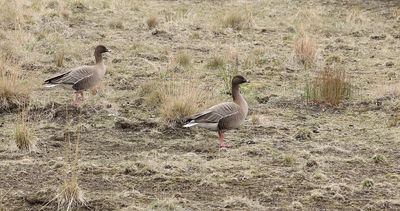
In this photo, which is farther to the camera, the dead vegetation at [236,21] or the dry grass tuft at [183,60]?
the dead vegetation at [236,21]

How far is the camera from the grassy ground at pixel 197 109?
783 centimetres

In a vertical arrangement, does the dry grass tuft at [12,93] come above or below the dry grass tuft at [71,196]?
above

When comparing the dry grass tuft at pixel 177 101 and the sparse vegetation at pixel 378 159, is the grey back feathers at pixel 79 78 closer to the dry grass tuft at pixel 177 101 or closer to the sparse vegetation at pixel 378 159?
the dry grass tuft at pixel 177 101

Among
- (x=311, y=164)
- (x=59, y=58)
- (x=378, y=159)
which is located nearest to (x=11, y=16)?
(x=59, y=58)

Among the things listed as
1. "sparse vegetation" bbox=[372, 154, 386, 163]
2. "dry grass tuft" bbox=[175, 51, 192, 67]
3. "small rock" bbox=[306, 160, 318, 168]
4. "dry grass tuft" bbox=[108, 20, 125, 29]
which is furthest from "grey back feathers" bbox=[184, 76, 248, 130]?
"dry grass tuft" bbox=[108, 20, 125, 29]

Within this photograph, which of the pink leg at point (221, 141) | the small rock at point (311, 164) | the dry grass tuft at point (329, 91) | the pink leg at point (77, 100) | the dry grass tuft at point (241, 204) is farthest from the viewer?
the dry grass tuft at point (329, 91)

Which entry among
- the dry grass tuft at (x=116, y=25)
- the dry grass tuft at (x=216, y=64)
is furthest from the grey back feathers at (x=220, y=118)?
the dry grass tuft at (x=116, y=25)

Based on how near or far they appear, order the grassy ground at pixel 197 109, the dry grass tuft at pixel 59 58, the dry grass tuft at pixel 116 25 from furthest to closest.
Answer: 1. the dry grass tuft at pixel 116 25
2. the dry grass tuft at pixel 59 58
3. the grassy ground at pixel 197 109

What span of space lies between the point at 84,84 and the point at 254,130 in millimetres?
2564

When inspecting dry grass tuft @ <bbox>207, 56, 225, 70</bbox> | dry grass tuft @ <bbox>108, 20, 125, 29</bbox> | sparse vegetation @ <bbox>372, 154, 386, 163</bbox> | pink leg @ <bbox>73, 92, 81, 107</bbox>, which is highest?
dry grass tuft @ <bbox>108, 20, 125, 29</bbox>

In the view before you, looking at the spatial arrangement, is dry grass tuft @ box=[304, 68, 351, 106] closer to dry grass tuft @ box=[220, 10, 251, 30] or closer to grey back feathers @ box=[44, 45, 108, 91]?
grey back feathers @ box=[44, 45, 108, 91]

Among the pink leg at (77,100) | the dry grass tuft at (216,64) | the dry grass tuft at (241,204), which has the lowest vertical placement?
the dry grass tuft at (241,204)

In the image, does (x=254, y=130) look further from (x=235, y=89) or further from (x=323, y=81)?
(x=323, y=81)

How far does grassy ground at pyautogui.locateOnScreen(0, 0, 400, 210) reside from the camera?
7.83 meters
